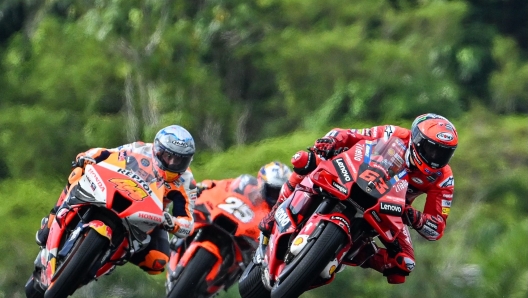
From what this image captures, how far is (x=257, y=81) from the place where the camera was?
36.9 m

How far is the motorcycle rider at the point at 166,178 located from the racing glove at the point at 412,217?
2.41 meters

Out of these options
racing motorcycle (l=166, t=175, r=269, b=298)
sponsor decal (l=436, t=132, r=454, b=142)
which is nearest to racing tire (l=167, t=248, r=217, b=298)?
racing motorcycle (l=166, t=175, r=269, b=298)

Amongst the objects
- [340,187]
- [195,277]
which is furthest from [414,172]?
[195,277]

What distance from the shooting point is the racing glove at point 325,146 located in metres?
11.2

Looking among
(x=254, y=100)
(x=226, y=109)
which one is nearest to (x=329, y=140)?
(x=226, y=109)

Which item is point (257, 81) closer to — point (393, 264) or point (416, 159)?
point (393, 264)

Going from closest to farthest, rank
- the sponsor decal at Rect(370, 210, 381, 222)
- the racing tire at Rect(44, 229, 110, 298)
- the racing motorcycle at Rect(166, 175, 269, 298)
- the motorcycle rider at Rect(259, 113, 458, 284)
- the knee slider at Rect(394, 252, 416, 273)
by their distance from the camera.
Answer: the sponsor decal at Rect(370, 210, 381, 222)
the motorcycle rider at Rect(259, 113, 458, 284)
the racing tire at Rect(44, 229, 110, 298)
the knee slider at Rect(394, 252, 416, 273)
the racing motorcycle at Rect(166, 175, 269, 298)

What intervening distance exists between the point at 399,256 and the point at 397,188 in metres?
1.23

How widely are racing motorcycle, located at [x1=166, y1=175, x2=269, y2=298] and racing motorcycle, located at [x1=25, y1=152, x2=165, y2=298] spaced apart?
74.8 inches

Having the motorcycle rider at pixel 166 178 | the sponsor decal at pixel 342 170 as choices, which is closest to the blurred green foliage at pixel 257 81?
the motorcycle rider at pixel 166 178

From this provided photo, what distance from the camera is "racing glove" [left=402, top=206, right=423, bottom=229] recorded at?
11289 millimetres

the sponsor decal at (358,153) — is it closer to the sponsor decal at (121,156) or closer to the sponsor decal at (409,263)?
the sponsor decal at (409,263)

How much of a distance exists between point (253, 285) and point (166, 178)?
1428 mm

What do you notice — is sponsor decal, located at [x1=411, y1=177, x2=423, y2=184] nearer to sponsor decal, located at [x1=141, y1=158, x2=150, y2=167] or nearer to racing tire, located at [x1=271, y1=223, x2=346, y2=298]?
racing tire, located at [x1=271, y1=223, x2=346, y2=298]
